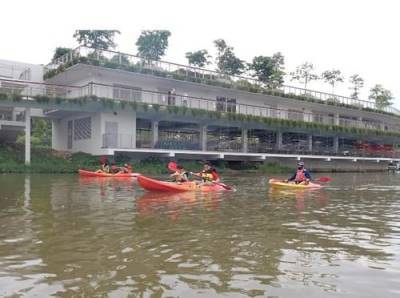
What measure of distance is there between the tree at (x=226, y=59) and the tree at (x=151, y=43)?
7.98m

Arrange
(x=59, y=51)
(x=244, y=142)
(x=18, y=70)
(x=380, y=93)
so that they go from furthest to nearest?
(x=380, y=93) < (x=59, y=51) < (x=244, y=142) < (x=18, y=70)

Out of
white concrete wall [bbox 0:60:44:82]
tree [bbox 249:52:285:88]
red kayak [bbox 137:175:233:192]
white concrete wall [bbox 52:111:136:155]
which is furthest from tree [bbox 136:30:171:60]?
red kayak [bbox 137:175:233:192]

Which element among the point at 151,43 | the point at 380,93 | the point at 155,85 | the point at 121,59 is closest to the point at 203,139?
the point at 155,85

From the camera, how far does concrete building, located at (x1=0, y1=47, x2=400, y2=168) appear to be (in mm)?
33719

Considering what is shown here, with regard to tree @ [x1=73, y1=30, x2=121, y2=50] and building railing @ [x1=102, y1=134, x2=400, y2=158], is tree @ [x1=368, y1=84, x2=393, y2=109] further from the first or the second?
tree @ [x1=73, y1=30, x2=121, y2=50]

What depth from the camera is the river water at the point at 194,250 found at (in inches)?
235

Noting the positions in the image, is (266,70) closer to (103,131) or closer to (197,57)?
(197,57)

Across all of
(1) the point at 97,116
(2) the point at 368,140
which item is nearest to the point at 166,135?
(1) the point at 97,116

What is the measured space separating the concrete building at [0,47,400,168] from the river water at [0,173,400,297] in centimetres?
1960

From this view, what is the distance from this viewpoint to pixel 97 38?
186 feet

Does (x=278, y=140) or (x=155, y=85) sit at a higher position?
(x=155, y=85)

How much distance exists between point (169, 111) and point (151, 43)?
23125mm

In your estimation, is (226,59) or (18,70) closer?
(18,70)

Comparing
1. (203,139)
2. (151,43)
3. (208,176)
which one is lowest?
(208,176)
